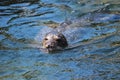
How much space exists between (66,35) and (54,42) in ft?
3.52

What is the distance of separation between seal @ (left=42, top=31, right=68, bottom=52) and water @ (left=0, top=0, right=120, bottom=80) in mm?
208

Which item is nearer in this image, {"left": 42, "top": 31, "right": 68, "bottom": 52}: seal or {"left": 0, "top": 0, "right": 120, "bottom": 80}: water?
{"left": 0, "top": 0, "right": 120, "bottom": 80}: water

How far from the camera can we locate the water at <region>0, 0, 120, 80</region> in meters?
7.91

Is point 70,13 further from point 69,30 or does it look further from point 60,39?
point 60,39

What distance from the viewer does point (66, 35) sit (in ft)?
34.1

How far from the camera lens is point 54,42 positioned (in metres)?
9.39

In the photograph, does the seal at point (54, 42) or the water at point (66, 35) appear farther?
the seal at point (54, 42)

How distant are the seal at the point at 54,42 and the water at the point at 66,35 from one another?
21 cm

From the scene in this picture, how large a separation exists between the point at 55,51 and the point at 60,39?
0.39m

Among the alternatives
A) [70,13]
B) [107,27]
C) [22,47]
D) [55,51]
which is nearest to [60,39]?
[55,51]

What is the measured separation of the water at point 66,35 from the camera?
7906mm

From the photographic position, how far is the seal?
9297 millimetres

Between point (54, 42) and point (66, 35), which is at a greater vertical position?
point (54, 42)

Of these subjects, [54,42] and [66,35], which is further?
[66,35]
